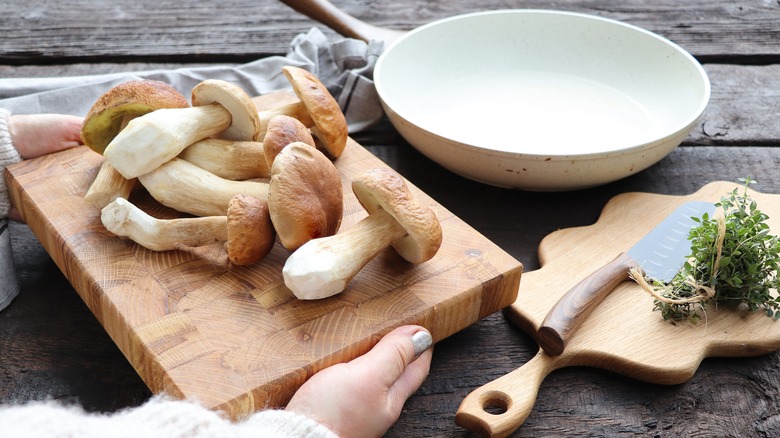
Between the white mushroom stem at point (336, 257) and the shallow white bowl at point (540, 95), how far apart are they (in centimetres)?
37

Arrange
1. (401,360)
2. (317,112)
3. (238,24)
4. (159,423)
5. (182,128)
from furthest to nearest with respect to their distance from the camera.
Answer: (238,24), (317,112), (182,128), (401,360), (159,423)

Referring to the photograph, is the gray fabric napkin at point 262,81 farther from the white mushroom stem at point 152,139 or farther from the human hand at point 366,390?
the human hand at point 366,390

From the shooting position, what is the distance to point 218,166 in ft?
4.73

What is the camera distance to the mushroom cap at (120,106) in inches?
54.3

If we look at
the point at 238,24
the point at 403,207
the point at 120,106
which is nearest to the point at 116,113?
the point at 120,106

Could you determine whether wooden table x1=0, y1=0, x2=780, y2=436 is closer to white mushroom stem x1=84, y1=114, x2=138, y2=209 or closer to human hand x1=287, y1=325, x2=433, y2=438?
human hand x1=287, y1=325, x2=433, y2=438

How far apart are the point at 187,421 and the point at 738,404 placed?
2.82 feet

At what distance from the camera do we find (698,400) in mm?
1224

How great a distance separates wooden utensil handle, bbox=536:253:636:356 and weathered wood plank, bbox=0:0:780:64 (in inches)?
48.9

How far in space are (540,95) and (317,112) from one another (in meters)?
0.69

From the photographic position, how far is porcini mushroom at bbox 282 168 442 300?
1.17 metres

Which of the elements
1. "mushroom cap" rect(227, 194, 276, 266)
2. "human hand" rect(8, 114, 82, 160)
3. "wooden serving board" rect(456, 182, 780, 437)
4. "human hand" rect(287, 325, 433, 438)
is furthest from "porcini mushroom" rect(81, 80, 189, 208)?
"wooden serving board" rect(456, 182, 780, 437)

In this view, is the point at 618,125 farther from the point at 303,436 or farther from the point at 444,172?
the point at 303,436

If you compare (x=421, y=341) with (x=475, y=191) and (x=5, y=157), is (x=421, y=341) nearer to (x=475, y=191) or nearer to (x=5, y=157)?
(x=475, y=191)
